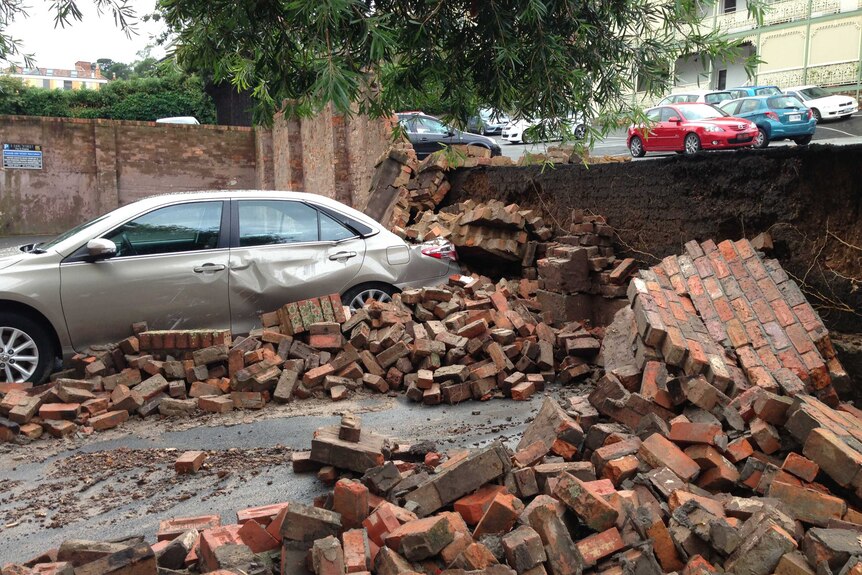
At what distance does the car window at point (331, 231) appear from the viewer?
7.53 metres

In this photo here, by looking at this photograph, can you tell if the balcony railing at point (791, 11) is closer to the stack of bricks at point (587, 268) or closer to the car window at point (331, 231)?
the stack of bricks at point (587, 268)

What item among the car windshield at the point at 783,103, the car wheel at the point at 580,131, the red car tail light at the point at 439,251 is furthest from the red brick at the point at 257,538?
the car windshield at the point at 783,103

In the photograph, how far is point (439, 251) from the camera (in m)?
8.20

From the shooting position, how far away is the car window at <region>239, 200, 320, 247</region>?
7203 mm

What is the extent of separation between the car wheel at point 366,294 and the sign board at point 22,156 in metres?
19.2

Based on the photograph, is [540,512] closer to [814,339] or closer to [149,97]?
[814,339]

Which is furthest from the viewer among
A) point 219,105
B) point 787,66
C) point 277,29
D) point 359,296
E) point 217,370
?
point 787,66

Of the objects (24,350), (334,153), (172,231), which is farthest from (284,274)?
(334,153)

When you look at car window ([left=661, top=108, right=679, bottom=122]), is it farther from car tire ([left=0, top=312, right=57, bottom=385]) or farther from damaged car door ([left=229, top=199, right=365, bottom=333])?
car tire ([left=0, top=312, right=57, bottom=385])

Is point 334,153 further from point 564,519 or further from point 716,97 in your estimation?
point 716,97

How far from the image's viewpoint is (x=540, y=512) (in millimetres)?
3125

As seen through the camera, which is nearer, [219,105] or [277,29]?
[277,29]

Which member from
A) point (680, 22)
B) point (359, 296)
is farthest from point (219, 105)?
point (680, 22)

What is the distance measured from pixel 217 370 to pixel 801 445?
4565 millimetres
